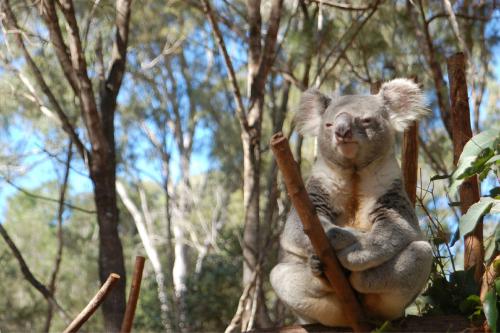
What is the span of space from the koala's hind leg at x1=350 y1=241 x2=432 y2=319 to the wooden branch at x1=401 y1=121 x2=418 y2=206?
1100mm

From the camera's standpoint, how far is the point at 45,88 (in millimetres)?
5898

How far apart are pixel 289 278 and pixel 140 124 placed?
46.8 ft

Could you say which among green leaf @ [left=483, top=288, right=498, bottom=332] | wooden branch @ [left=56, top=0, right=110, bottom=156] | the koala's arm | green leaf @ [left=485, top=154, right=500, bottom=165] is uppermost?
wooden branch @ [left=56, top=0, right=110, bottom=156]

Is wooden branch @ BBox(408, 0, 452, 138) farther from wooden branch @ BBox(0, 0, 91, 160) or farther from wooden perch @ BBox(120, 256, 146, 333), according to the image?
wooden perch @ BBox(120, 256, 146, 333)

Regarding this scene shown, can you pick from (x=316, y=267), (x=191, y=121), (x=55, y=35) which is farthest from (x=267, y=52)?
(x=191, y=121)

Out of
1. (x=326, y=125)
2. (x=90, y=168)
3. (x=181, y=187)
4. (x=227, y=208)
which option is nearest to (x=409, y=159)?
(x=326, y=125)

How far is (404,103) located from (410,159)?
0.66m

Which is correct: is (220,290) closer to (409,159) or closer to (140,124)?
(140,124)

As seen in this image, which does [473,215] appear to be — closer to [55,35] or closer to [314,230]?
[314,230]

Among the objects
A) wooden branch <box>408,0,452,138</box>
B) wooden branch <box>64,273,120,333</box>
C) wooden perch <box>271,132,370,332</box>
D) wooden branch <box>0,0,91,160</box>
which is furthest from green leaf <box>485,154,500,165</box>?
wooden branch <box>408,0,452,138</box>

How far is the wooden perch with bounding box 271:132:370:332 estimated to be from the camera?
2.63 meters

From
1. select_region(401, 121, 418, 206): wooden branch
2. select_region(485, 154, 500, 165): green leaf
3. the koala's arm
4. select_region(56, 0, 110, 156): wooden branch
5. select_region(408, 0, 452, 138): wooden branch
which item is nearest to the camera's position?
select_region(485, 154, 500, 165): green leaf

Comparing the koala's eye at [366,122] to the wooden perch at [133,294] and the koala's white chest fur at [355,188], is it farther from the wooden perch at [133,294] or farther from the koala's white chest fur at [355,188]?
the wooden perch at [133,294]

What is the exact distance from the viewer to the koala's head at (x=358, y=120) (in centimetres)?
356
